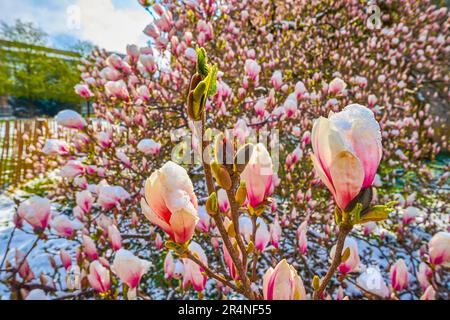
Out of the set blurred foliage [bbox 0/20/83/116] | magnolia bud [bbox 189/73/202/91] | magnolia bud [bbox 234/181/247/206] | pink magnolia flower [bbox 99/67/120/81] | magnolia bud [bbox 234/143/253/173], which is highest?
blurred foliage [bbox 0/20/83/116]

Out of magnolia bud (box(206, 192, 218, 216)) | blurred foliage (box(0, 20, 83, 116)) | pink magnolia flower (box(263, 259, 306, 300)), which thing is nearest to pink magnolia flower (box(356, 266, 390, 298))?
pink magnolia flower (box(263, 259, 306, 300))

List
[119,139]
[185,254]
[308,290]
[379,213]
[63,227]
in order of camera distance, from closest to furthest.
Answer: [379,213], [185,254], [63,227], [308,290], [119,139]

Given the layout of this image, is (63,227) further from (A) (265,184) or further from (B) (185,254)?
(A) (265,184)

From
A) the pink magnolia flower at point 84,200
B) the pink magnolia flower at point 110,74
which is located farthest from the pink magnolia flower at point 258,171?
the pink magnolia flower at point 110,74

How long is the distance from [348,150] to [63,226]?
5.17ft

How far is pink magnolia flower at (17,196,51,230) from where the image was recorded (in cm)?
135

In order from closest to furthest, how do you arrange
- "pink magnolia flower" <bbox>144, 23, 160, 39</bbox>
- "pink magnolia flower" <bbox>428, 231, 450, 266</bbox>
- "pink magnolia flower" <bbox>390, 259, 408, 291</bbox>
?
"pink magnolia flower" <bbox>428, 231, 450, 266</bbox> → "pink magnolia flower" <bbox>390, 259, 408, 291</bbox> → "pink magnolia flower" <bbox>144, 23, 160, 39</bbox>

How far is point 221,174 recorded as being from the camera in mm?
581

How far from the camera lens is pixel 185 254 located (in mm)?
633

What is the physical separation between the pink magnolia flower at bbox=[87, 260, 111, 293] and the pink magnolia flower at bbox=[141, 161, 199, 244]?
0.70 metres

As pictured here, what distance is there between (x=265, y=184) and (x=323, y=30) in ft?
15.2

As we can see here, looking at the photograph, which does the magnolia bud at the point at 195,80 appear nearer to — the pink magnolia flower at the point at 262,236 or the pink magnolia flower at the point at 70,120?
the pink magnolia flower at the point at 262,236

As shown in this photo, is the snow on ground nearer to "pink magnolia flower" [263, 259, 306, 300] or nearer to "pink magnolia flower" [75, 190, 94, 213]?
"pink magnolia flower" [75, 190, 94, 213]
